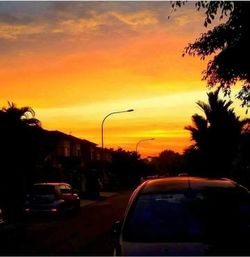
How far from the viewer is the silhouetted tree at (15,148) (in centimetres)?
3019

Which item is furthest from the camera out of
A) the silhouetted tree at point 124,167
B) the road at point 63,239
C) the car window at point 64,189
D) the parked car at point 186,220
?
the silhouetted tree at point 124,167

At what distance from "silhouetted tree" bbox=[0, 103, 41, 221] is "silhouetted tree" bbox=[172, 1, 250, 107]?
61.5ft

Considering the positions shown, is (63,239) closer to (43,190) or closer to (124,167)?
(43,190)

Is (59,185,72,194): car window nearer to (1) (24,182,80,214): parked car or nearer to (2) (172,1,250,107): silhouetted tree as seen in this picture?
(1) (24,182,80,214): parked car

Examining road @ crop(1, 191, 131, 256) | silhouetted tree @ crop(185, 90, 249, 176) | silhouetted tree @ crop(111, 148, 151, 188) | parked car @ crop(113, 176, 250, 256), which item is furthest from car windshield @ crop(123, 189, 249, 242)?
silhouetted tree @ crop(111, 148, 151, 188)

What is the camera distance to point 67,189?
102 feet

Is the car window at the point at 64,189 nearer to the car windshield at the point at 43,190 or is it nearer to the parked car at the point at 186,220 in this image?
the car windshield at the point at 43,190

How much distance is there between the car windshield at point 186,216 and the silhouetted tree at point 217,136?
93.8 ft

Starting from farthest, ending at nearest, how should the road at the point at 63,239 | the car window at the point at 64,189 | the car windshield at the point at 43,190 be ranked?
the car window at the point at 64,189 < the car windshield at the point at 43,190 < the road at the point at 63,239

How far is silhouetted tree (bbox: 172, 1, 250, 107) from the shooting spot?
30.4 feet

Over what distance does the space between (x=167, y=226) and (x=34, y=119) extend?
1006 inches

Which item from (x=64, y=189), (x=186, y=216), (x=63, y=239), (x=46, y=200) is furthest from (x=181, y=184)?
(x=64, y=189)

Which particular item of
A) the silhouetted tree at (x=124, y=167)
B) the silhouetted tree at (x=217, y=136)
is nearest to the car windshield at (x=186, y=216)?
the silhouetted tree at (x=217, y=136)

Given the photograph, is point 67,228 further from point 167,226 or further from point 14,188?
point 167,226
